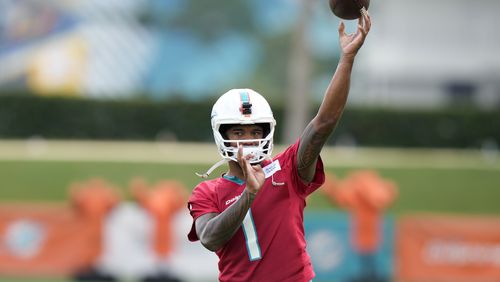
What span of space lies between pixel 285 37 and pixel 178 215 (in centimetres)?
5676

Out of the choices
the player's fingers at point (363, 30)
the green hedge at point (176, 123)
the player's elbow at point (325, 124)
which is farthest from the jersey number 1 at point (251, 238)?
the green hedge at point (176, 123)

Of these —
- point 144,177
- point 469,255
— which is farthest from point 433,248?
point 144,177

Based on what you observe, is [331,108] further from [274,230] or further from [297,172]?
[274,230]

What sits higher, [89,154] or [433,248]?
[89,154]

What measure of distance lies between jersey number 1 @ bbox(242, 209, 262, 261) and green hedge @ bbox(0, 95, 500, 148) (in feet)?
77.2

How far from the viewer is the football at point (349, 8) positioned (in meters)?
5.13

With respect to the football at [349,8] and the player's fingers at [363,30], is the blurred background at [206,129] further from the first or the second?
the player's fingers at [363,30]

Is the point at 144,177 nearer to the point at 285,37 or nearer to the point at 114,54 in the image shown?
the point at 114,54

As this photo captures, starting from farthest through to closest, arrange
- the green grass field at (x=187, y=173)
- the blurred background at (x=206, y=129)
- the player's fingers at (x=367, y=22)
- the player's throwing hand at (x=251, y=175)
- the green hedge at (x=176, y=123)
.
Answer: the green hedge at (x=176, y=123), the green grass field at (x=187, y=173), the blurred background at (x=206, y=129), the player's fingers at (x=367, y=22), the player's throwing hand at (x=251, y=175)

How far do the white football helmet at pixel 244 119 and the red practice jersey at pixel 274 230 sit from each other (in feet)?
0.53

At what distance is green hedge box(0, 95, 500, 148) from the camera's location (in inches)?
1120

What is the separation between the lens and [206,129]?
1131 inches

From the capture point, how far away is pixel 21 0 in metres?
56.6

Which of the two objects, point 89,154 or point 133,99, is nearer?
point 89,154
